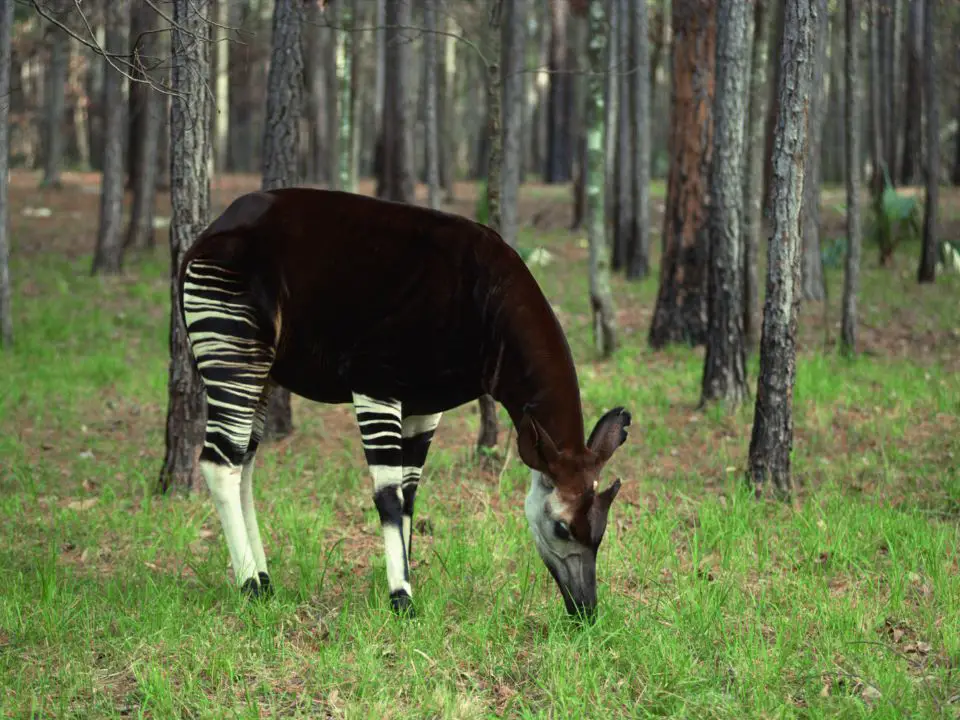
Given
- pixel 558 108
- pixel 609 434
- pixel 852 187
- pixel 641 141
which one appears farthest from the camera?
pixel 558 108

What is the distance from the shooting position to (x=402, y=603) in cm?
506

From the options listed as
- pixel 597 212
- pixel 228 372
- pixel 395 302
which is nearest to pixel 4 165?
pixel 597 212

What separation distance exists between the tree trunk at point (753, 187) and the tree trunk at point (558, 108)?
49.6ft

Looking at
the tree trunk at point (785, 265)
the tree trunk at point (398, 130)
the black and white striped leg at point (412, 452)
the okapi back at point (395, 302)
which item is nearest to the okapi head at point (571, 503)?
the okapi back at point (395, 302)

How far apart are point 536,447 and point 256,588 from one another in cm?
169

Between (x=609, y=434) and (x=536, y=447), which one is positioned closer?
(x=536, y=447)

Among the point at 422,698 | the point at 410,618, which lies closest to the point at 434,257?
the point at 410,618

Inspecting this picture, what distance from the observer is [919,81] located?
23078 mm

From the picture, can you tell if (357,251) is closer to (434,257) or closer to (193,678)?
(434,257)

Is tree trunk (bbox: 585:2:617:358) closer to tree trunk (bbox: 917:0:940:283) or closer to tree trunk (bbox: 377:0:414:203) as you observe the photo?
tree trunk (bbox: 917:0:940:283)

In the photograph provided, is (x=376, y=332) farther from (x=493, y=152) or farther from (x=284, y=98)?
(x=284, y=98)

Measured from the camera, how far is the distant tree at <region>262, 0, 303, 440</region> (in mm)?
8312

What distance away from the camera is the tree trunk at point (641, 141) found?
15914mm

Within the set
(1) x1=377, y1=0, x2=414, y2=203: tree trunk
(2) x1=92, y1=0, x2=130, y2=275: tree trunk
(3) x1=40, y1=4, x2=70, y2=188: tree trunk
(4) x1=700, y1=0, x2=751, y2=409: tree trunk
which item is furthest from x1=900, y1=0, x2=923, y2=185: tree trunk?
(3) x1=40, y1=4, x2=70, y2=188: tree trunk
